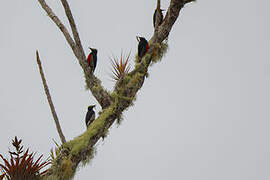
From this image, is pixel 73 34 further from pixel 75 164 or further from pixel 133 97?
pixel 75 164

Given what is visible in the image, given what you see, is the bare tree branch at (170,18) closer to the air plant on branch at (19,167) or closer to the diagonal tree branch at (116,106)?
the diagonal tree branch at (116,106)

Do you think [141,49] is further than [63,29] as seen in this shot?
Yes

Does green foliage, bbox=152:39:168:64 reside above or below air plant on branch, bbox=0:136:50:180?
above

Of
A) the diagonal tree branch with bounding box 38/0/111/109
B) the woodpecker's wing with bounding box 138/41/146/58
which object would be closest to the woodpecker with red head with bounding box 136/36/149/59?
the woodpecker's wing with bounding box 138/41/146/58

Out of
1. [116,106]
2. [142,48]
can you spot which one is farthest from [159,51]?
[116,106]

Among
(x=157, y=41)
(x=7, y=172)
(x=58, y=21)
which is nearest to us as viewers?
(x=7, y=172)

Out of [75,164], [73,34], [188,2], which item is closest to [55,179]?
[75,164]

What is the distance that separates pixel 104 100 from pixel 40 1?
130cm

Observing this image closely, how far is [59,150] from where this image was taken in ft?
11.8

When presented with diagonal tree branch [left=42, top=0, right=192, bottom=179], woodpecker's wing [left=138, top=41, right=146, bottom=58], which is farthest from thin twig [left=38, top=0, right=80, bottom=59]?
woodpecker's wing [left=138, top=41, right=146, bottom=58]

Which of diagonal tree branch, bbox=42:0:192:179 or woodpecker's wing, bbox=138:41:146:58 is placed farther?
woodpecker's wing, bbox=138:41:146:58

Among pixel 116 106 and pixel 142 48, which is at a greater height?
pixel 142 48

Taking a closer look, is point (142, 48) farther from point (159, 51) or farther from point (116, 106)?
point (116, 106)

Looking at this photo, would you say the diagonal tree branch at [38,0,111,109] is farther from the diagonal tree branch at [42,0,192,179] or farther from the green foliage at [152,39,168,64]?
Answer: the green foliage at [152,39,168,64]
